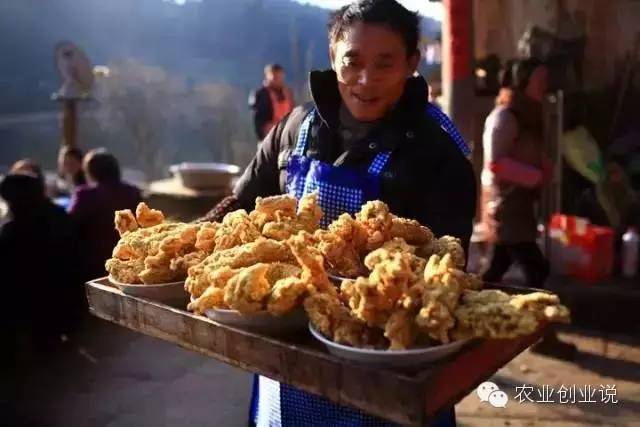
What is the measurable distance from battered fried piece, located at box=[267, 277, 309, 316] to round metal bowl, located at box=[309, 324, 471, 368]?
0.14 m

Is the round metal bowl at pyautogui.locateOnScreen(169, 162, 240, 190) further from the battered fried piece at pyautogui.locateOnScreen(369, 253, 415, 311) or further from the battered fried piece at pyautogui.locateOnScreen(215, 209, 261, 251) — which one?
the battered fried piece at pyautogui.locateOnScreen(369, 253, 415, 311)

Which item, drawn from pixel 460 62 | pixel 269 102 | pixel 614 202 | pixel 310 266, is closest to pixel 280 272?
pixel 310 266

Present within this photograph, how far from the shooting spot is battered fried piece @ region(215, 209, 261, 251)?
60.1 inches

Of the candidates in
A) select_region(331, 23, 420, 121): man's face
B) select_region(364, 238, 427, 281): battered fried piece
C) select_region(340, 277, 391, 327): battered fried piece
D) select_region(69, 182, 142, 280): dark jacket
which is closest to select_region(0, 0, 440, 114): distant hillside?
select_region(69, 182, 142, 280): dark jacket

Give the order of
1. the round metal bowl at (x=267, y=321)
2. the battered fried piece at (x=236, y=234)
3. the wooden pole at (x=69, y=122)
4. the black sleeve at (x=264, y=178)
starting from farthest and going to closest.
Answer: the wooden pole at (x=69, y=122) < the black sleeve at (x=264, y=178) < the battered fried piece at (x=236, y=234) < the round metal bowl at (x=267, y=321)

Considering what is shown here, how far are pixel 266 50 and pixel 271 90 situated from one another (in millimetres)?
10670

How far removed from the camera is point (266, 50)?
1888 cm

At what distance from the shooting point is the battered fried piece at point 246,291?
126 cm

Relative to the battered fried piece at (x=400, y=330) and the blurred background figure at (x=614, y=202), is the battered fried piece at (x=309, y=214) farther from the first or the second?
the blurred background figure at (x=614, y=202)

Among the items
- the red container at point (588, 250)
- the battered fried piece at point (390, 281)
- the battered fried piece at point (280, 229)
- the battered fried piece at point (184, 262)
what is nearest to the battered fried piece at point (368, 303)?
the battered fried piece at point (390, 281)

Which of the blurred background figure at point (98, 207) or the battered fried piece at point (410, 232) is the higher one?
the battered fried piece at point (410, 232)

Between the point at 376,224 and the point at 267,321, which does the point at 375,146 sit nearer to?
the point at 376,224

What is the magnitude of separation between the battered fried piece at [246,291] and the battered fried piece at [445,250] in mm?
385

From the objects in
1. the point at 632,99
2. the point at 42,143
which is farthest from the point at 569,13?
the point at 42,143
